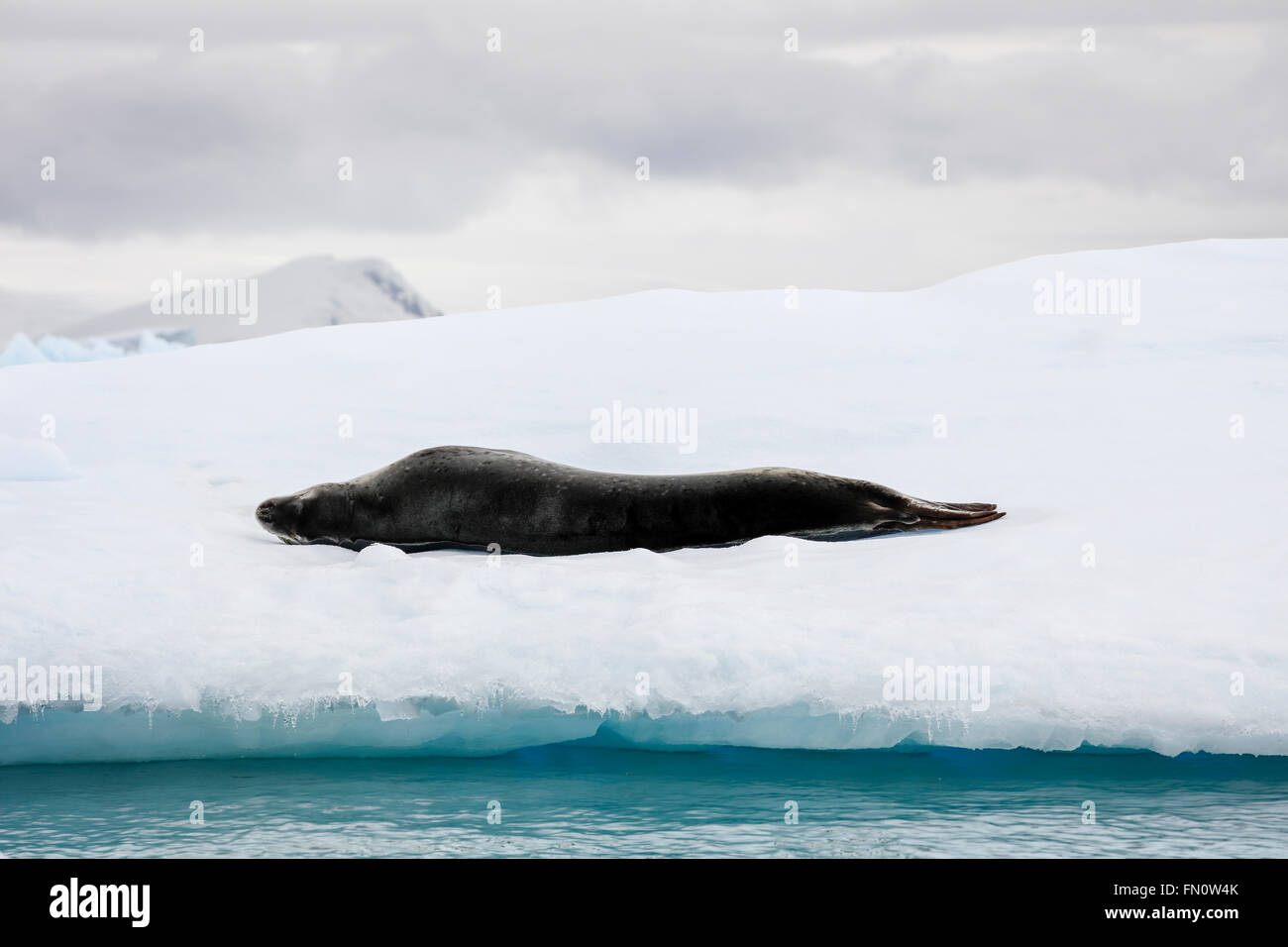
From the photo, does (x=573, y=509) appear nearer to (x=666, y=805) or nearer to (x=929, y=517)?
(x=929, y=517)

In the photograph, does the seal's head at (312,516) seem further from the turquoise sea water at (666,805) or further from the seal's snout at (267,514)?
the turquoise sea water at (666,805)

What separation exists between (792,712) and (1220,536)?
2160mm

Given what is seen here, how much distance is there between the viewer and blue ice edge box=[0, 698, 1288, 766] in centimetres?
385

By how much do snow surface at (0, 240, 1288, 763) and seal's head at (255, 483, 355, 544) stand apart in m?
0.17

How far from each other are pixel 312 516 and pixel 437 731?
243 cm

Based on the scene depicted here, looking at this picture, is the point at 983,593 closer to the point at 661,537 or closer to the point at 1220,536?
the point at 1220,536

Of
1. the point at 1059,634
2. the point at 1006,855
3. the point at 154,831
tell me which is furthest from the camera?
the point at 1059,634

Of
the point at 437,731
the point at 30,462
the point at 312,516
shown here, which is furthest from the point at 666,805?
the point at 30,462

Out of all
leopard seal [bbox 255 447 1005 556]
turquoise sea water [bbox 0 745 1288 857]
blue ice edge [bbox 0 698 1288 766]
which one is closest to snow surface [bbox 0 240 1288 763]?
blue ice edge [bbox 0 698 1288 766]

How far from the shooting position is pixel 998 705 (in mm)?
3781

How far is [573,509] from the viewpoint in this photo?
19.2 ft

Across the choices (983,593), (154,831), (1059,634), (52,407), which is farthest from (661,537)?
(52,407)

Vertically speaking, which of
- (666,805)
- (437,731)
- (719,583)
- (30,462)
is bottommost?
(666,805)

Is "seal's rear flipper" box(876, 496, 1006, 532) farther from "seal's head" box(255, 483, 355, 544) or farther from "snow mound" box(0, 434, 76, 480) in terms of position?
"snow mound" box(0, 434, 76, 480)
